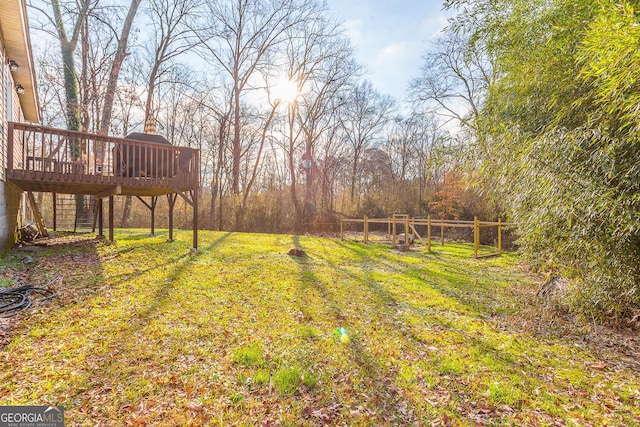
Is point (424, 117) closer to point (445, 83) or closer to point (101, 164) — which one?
point (445, 83)

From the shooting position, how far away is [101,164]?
238 inches

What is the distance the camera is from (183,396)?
2254mm

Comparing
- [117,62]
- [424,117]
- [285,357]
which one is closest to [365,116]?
[424,117]

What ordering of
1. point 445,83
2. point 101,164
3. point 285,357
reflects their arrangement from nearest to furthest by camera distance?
point 285,357 < point 101,164 < point 445,83

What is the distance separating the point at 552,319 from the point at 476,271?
3456 mm

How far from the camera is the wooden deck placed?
211 inches

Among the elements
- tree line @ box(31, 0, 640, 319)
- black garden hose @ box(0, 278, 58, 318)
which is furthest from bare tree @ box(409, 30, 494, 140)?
black garden hose @ box(0, 278, 58, 318)

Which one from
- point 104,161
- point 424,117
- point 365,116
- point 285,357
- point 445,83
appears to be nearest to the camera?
point 285,357

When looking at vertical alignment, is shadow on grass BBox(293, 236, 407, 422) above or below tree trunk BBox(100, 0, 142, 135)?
below

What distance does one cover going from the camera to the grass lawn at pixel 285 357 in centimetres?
220

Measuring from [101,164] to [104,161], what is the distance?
66 centimetres

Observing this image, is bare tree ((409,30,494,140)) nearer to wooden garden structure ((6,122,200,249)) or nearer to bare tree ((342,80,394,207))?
bare tree ((342,80,394,207))

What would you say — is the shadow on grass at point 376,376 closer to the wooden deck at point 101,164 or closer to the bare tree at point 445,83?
the wooden deck at point 101,164

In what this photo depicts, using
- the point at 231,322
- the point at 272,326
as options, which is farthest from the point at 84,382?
the point at 272,326
